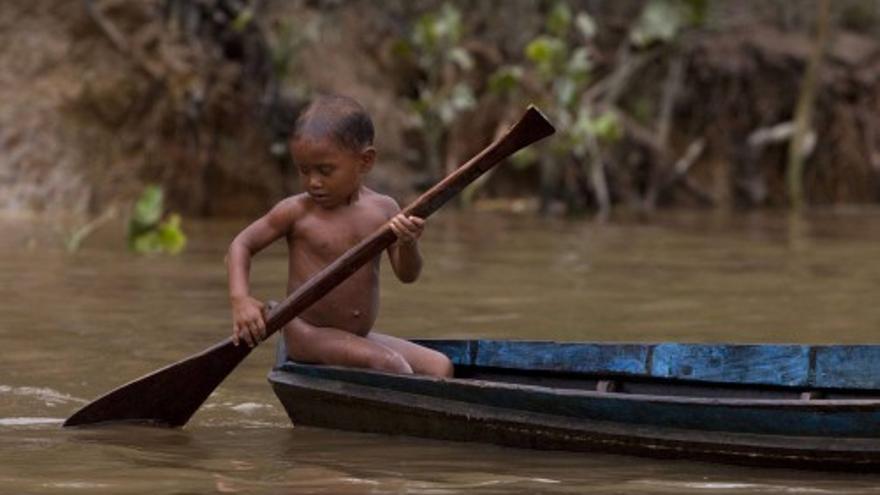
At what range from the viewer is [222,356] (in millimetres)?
5668

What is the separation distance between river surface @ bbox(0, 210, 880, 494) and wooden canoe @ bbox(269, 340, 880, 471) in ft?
0.20

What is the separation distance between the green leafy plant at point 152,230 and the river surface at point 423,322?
0.59 feet

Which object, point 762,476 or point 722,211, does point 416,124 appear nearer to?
point 722,211

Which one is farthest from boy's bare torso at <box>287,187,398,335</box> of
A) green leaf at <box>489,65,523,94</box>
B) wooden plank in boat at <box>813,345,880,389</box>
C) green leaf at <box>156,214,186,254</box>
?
green leaf at <box>489,65,523,94</box>

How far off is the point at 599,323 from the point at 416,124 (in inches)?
429

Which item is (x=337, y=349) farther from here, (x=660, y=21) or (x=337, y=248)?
(x=660, y=21)

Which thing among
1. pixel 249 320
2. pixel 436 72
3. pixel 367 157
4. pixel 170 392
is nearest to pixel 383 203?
pixel 367 157

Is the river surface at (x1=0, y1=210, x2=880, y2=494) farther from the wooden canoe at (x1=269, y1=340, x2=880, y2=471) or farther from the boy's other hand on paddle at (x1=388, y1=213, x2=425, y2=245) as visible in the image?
the boy's other hand on paddle at (x1=388, y1=213, x2=425, y2=245)

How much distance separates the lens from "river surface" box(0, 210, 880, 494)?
4.68 m

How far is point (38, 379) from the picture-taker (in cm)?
662

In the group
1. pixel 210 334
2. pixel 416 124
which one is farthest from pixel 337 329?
pixel 416 124

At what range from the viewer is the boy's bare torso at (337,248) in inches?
224

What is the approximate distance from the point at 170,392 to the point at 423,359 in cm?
81

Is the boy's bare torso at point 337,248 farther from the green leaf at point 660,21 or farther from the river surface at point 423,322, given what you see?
the green leaf at point 660,21
